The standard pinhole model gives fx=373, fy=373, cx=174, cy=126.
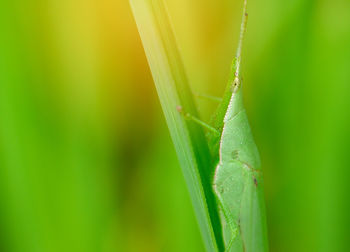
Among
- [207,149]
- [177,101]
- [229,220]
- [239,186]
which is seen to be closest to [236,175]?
[239,186]

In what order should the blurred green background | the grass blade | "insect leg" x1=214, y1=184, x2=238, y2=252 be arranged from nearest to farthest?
the grass blade < "insect leg" x1=214, y1=184, x2=238, y2=252 < the blurred green background

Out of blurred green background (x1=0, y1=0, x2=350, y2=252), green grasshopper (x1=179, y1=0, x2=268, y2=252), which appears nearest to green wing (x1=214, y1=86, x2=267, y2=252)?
green grasshopper (x1=179, y1=0, x2=268, y2=252)

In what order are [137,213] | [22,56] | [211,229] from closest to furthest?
1. [211,229]
2. [22,56]
3. [137,213]

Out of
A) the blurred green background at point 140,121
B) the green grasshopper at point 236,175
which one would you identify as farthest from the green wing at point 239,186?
the blurred green background at point 140,121

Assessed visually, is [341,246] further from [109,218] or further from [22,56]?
[22,56]

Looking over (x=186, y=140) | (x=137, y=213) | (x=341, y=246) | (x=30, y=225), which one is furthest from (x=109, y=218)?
(x=341, y=246)

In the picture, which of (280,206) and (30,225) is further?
(280,206)

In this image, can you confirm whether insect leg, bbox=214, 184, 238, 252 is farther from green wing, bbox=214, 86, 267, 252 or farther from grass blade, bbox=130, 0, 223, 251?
grass blade, bbox=130, 0, 223, 251

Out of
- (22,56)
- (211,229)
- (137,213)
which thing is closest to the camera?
(211,229)
